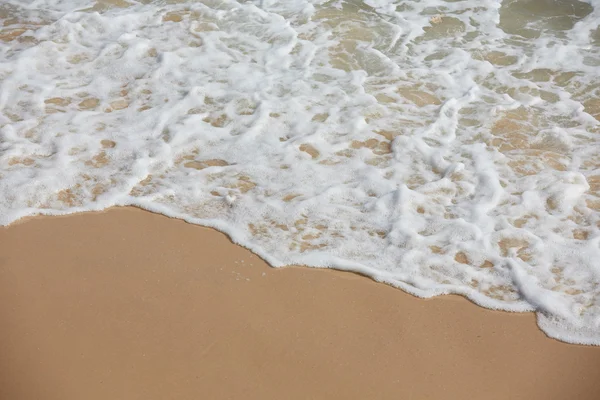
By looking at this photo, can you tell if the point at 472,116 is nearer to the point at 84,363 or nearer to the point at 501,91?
the point at 501,91

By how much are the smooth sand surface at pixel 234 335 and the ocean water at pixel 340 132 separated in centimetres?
17

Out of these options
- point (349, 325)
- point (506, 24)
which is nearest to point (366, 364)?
point (349, 325)

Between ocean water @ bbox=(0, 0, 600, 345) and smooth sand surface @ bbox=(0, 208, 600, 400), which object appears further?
ocean water @ bbox=(0, 0, 600, 345)

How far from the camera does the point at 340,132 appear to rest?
14.9 feet

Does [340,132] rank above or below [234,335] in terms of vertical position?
below

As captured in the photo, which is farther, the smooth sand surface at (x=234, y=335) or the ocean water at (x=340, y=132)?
the ocean water at (x=340, y=132)

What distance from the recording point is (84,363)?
2752 millimetres

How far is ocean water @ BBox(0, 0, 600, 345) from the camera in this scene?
3.49 m

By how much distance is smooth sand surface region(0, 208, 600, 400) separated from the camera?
2717mm

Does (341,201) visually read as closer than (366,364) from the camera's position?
No

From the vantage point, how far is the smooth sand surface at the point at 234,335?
2.72m

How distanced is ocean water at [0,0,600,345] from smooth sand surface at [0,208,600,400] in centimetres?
17

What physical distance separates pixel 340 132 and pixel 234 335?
2.04m

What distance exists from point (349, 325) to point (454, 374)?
0.53 metres
